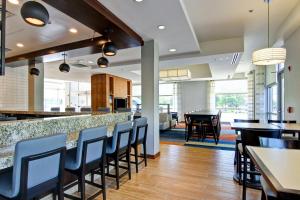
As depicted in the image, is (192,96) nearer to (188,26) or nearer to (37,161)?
(188,26)

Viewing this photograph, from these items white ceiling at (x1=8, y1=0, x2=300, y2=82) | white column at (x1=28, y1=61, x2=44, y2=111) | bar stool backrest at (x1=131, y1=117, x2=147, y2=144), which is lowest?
bar stool backrest at (x1=131, y1=117, x2=147, y2=144)

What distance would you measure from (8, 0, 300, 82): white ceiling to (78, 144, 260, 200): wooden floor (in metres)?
2.75

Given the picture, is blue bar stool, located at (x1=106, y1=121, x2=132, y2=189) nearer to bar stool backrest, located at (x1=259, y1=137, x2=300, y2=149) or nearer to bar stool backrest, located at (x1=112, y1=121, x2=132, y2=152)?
bar stool backrest, located at (x1=112, y1=121, x2=132, y2=152)

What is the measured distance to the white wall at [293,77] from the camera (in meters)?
3.93

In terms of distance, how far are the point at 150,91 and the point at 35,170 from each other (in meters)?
2.99

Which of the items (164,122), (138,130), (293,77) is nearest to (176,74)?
(164,122)

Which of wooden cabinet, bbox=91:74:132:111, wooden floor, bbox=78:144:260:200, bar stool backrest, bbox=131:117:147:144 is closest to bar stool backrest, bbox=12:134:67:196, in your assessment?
wooden floor, bbox=78:144:260:200

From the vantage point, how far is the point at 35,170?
1396 millimetres

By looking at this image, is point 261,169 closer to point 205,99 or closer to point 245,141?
point 245,141

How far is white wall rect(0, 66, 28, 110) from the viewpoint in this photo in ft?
18.8

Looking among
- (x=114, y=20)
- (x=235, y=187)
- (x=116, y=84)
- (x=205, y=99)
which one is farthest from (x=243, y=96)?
(x=114, y=20)

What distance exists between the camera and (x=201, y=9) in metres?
3.45

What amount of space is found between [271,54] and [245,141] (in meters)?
1.63

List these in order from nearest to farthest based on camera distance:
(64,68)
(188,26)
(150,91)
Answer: (188,26) → (150,91) → (64,68)
